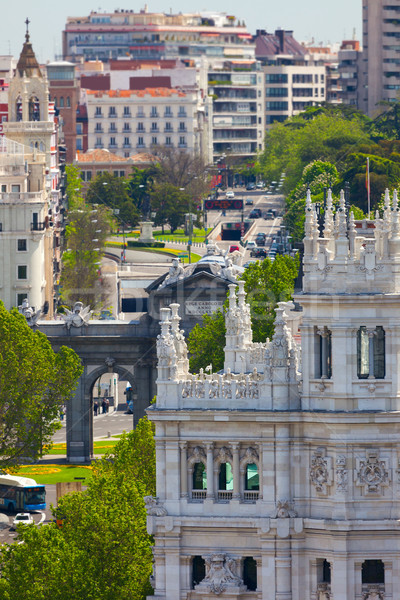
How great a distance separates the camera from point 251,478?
99.8m

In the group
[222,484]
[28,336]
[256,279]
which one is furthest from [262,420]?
Result: [256,279]

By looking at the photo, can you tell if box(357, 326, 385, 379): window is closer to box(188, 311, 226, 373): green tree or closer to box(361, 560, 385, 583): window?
box(361, 560, 385, 583): window

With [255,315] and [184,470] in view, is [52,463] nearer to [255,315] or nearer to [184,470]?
[255,315]

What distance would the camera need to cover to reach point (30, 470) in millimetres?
170875

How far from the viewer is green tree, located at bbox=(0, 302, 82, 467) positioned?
15212 centimetres

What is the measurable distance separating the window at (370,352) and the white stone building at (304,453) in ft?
0.18

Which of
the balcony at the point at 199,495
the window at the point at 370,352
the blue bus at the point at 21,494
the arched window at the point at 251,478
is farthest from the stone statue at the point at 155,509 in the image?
the blue bus at the point at 21,494

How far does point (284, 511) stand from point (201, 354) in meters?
58.5

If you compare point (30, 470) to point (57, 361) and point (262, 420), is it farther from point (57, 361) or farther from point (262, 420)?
point (262, 420)

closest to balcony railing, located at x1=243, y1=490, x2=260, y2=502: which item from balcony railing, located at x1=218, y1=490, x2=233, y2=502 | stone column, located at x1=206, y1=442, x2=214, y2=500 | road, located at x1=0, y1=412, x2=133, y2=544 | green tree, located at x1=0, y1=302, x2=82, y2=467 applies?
balcony railing, located at x1=218, y1=490, x2=233, y2=502

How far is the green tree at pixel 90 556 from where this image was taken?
105 metres

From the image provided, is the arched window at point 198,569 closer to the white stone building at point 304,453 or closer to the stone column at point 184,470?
the white stone building at point 304,453

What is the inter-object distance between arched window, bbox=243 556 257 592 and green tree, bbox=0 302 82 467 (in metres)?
51.8

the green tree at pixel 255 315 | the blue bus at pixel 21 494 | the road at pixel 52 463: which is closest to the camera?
the road at pixel 52 463
